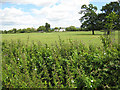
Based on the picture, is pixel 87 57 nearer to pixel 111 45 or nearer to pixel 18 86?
pixel 111 45

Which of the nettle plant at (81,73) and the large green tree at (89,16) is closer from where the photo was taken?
the nettle plant at (81,73)

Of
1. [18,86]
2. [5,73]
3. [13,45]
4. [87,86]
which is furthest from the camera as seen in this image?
[13,45]

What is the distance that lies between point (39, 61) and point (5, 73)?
1125 mm

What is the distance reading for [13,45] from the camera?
6.22m

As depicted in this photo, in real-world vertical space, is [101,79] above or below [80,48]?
below

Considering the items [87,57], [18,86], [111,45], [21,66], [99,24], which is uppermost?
[99,24]

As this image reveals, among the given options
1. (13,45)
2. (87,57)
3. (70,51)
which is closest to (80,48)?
(70,51)

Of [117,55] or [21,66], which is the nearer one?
[117,55]

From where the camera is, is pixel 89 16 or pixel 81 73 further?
pixel 89 16

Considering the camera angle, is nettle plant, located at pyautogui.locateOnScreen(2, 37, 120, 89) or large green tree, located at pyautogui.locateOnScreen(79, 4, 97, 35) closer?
nettle plant, located at pyautogui.locateOnScreen(2, 37, 120, 89)

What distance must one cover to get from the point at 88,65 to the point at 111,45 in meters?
1.00

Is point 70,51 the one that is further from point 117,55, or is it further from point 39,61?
point 117,55

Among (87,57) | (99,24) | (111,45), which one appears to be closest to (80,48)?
(87,57)

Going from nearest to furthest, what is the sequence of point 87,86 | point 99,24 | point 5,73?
point 87,86
point 5,73
point 99,24
